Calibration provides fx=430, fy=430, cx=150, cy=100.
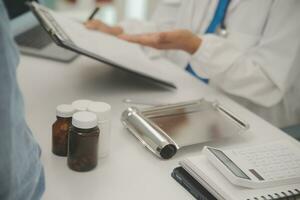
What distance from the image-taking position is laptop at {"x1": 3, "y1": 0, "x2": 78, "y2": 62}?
1311mm

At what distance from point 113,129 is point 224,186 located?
0.31 m

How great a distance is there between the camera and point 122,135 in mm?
902

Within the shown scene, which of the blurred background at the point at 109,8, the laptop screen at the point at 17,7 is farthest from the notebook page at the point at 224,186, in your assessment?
the blurred background at the point at 109,8

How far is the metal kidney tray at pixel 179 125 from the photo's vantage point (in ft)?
2.73

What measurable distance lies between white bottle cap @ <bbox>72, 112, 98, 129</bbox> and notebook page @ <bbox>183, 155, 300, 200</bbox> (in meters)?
0.17

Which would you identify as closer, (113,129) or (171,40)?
(113,129)

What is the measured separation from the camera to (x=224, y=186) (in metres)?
0.69

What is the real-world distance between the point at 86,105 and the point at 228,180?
0.29 meters

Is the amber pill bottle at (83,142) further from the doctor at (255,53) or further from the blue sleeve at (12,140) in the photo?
the doctor at (255,53)

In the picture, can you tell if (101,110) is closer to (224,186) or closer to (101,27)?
(224,186)

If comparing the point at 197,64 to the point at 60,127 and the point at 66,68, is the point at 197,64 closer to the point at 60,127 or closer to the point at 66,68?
the point at 66,68

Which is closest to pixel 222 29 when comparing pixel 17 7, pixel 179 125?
pixel 179 125

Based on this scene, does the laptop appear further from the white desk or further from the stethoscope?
the stethoscope

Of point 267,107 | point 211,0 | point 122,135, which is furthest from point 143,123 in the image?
point 211,0
